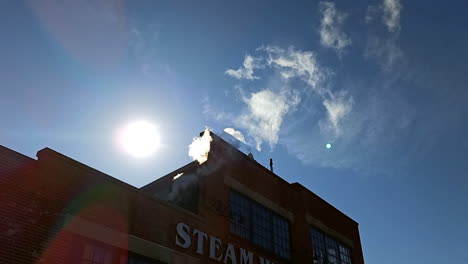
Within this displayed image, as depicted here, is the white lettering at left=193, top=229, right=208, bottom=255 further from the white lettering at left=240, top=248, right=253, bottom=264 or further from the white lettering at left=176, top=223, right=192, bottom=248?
the white lettering at left=240, top=248, right=253, bottom=264

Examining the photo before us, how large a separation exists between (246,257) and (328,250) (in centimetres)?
730

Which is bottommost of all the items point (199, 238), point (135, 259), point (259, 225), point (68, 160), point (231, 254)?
point (135, 259)

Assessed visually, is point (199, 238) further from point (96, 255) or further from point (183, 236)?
point (96, 255)

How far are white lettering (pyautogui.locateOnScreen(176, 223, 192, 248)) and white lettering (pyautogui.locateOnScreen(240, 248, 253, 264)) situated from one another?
113 inches

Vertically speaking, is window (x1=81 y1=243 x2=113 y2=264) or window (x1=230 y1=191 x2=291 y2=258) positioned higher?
window (x1=230 y1=191 x2=291 y2=258)

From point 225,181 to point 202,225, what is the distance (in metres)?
2.46

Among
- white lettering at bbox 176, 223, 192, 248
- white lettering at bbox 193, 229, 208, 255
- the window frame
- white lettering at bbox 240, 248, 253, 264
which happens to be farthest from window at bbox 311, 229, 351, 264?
white lettering at bbox 176, 223, 192, 248

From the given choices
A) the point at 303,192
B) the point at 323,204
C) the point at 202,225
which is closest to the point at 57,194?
the point at 202,225

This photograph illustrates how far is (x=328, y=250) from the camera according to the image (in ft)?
73.5

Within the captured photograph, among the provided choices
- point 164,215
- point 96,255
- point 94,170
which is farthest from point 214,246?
point 94,170

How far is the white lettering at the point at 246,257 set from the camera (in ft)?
54.1

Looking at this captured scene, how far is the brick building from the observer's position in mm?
10688

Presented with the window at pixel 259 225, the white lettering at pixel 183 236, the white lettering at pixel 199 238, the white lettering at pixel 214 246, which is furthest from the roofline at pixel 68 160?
the window at pixel 259 225

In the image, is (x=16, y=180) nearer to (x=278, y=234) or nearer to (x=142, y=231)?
(x=142, y=231)
